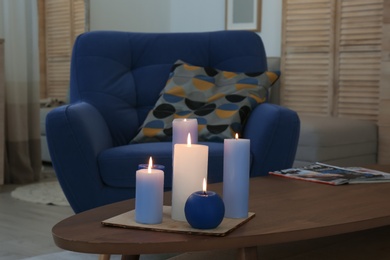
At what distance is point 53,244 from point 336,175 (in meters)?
1.28

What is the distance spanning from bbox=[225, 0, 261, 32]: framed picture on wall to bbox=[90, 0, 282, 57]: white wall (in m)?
0.05

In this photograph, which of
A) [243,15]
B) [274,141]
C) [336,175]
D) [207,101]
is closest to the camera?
[336,175]

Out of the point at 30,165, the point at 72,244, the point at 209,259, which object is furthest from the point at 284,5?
the point at 72,244

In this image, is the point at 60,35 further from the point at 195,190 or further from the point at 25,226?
the point at 195,190

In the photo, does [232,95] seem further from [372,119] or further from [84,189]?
[372,119]

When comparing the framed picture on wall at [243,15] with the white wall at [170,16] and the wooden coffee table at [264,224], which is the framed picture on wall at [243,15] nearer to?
the white wall at [170,16]

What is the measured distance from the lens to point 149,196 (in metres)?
1.34

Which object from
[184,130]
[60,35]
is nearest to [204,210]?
[184,130]

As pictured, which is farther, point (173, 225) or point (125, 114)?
point (125, 114)

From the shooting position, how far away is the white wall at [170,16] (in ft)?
15.8

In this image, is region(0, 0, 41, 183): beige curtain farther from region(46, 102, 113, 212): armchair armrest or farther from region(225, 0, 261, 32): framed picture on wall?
region(46, 102, 113, 212): armchair armrest

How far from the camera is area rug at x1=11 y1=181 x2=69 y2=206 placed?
3674 millimetres

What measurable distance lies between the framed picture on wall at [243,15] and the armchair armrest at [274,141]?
2322 mm

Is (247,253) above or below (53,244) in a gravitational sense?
above
